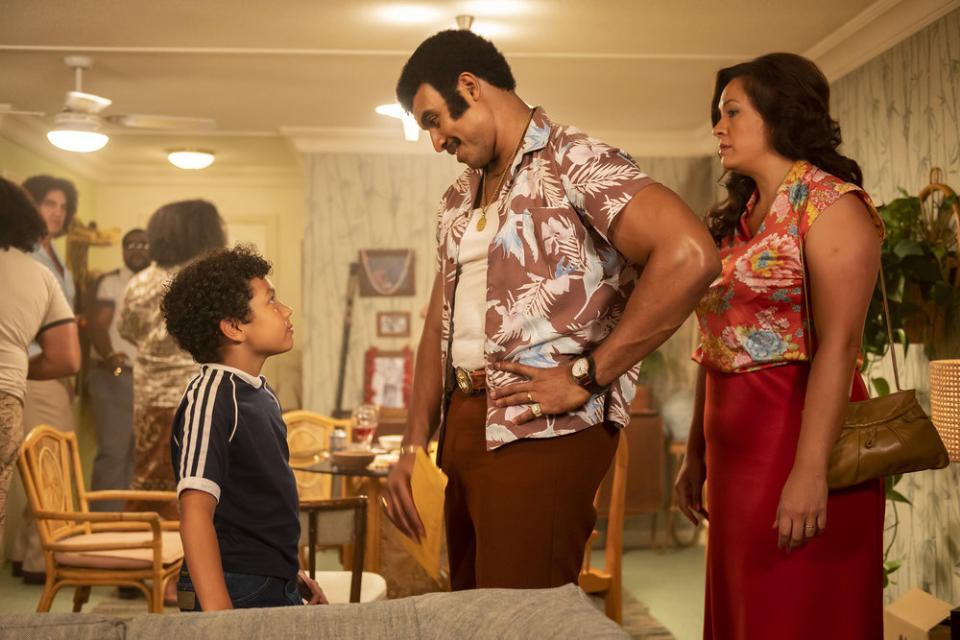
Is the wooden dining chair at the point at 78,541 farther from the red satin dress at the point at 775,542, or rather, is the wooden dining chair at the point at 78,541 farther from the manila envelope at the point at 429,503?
the red satin dress at the point at 775,542

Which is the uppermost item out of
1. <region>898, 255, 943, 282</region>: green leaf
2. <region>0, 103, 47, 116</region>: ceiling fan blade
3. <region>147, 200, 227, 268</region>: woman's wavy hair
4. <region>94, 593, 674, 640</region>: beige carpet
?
<region>0, 103, 47, 116</region>: ceiling fan blade

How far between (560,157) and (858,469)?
2.36 ft

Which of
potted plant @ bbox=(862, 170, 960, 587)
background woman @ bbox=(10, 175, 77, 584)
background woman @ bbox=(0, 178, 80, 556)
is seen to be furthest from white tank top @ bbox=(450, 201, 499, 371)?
background woman @ bbox=(10, 175, 77, 584)

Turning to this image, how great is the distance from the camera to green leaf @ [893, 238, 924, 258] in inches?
115

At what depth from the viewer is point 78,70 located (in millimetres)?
4230

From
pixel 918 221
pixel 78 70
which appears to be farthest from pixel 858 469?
pixel 78 70

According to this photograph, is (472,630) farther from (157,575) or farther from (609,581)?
(157,575)

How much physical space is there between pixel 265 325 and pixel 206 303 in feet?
0.38

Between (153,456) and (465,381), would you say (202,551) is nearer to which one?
(465,381)

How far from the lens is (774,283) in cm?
153

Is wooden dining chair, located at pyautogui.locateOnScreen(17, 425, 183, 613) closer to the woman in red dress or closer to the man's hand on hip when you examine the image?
the woman in red dress

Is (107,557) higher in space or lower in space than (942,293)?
lower

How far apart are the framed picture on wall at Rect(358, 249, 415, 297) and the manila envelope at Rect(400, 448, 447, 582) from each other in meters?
4.36

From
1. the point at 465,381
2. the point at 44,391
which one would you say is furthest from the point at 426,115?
the point at 44,391
